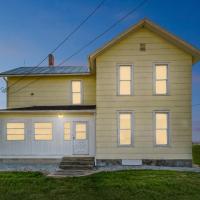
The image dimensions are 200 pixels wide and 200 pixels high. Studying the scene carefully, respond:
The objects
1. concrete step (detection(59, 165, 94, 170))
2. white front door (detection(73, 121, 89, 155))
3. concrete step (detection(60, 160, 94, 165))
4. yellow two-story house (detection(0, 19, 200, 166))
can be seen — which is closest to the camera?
concrete step (detection(59, 165, 94, 170))

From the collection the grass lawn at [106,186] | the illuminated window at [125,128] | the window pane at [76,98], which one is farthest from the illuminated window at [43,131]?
the illuminated window at [125,128]

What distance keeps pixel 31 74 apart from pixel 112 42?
6929mm

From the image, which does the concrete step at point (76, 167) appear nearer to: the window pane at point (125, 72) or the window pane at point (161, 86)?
the window pane at point (125, 72)

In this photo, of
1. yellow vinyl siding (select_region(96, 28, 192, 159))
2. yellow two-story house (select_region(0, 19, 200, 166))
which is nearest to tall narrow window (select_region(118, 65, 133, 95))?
yellow two-story house (select_region(0, 19, 200, 166))

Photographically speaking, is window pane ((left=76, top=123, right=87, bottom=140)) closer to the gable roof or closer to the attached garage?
the attached garage

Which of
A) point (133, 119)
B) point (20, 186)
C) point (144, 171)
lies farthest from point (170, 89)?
point (20, 186)

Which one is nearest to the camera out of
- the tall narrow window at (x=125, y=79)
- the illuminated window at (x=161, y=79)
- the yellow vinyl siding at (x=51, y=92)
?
the illuminated window at (x=161, y=79)

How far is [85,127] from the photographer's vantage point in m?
14.4

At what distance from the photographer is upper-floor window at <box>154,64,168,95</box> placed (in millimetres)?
13391

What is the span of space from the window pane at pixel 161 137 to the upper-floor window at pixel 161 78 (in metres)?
2.33

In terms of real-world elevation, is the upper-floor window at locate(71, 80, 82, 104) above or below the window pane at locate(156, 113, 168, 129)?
above

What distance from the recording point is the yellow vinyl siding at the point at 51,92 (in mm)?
16625

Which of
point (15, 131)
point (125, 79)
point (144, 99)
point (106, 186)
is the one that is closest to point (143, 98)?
point (144, 99)

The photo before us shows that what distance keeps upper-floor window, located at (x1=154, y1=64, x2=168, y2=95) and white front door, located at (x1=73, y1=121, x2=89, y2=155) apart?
4921mm
